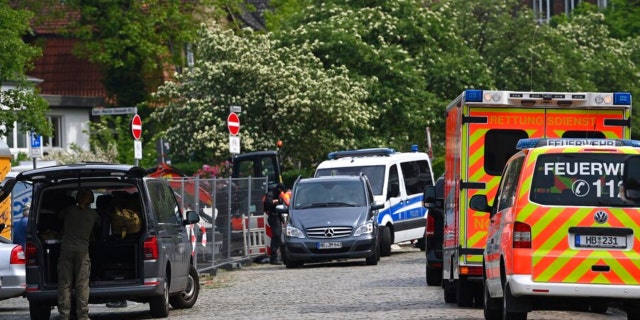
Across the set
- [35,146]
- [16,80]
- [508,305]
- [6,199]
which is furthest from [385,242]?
[508,305]

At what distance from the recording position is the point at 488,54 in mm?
60281

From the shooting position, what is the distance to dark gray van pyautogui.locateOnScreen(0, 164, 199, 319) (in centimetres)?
1802

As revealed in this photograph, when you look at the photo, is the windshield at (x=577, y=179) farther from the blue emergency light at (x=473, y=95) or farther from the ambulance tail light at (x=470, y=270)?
the ambulance tail light at (x=470, y=270)

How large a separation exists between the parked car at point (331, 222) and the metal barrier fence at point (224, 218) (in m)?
0.98


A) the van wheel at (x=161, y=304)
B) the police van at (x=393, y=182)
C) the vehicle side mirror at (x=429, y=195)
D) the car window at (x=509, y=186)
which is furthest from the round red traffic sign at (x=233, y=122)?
the car window at (x=509, y=186)

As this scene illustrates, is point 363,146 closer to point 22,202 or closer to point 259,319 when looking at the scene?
point 22,202

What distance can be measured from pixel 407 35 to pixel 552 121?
36187mm

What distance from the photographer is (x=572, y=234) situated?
45.2ft

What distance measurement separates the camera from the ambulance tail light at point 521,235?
542 inches

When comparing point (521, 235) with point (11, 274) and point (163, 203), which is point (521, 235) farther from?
point (11, 274)

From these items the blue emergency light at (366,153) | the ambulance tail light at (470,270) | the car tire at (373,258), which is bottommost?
the car tire at (373,258)

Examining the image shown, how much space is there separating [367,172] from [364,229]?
419 centimetres

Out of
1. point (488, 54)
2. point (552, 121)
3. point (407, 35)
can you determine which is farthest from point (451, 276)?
point (488, 54)

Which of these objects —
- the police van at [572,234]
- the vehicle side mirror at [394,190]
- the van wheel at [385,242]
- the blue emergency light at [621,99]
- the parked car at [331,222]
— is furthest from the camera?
the vehicle side mirror at [394,190]
